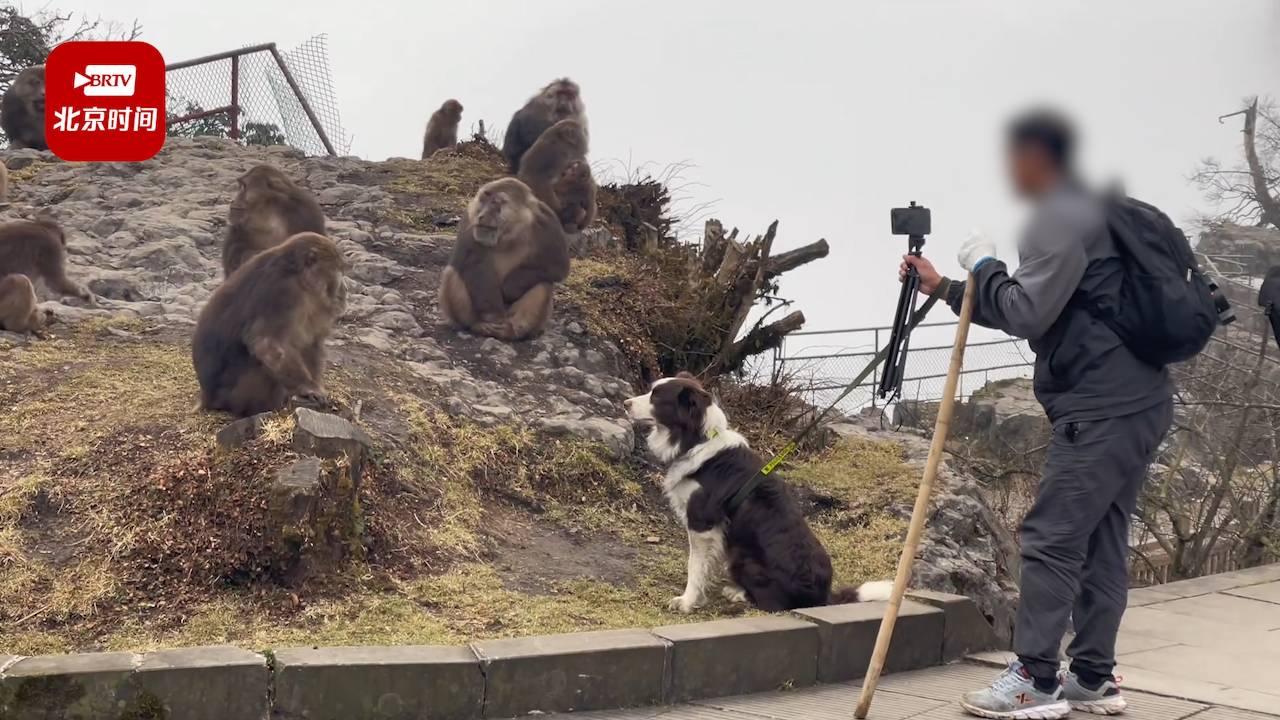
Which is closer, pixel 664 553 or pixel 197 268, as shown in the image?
pixel 664 553

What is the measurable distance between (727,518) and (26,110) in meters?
15.0

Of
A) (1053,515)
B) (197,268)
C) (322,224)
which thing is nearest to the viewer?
(1053,515)

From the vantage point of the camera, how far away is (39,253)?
10.2m

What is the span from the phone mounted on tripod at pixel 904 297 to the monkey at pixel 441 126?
570 inches

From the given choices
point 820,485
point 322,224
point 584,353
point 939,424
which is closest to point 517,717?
point 939,424

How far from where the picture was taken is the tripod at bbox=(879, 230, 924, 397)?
15.8 ft

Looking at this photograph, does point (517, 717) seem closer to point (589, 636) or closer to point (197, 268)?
point (589, 636)

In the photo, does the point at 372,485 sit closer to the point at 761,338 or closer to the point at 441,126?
the point at 761,338

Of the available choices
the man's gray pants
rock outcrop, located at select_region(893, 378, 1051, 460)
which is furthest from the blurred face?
rock outcrop, located at select_region(893, 378, 1051, 460)

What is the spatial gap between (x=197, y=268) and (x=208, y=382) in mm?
5134

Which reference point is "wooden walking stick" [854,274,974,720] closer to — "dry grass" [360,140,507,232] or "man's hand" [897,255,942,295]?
"man's hand" [897,255,942,295]

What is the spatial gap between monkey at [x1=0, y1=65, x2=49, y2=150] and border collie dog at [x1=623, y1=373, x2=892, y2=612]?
14.0 meters

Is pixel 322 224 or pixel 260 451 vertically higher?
pixel 322 224

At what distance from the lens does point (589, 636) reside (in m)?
5.05
